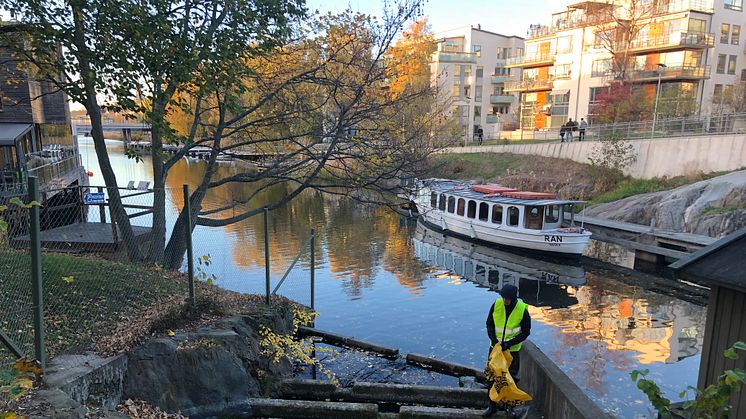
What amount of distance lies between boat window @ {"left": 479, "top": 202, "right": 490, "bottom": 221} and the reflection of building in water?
7631mm

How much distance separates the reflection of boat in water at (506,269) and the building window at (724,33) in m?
35.3

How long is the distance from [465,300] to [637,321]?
18.4 ft

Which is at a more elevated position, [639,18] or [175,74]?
[639,18]

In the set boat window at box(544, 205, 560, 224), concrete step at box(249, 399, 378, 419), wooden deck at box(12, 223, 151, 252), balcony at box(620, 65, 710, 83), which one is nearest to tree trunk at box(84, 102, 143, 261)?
wooden deck at box(12, 223, 151, 252)

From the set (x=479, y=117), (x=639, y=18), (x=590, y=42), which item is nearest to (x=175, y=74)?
(x=639, y=18)

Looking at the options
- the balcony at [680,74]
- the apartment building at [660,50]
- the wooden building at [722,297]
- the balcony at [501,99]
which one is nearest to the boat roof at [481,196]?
the wooden building at [722,297]

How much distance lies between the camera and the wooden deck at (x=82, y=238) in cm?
1096

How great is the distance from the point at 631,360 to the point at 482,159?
3224 cm

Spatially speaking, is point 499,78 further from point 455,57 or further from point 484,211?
point 484,211

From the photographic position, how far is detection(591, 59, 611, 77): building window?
4622cm

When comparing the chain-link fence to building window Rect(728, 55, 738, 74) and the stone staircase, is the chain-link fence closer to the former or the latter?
the stone staircase

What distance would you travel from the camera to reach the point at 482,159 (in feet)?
143

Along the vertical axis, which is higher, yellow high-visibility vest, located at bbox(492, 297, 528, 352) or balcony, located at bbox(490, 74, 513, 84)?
balcony, located at bbox(490, 74, 513, 84)

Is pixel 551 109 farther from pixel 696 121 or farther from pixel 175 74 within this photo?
pixel 175 74
